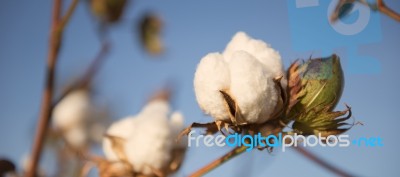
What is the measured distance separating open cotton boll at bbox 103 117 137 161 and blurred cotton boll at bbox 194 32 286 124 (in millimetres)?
145

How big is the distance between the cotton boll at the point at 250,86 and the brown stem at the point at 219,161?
0.03 m

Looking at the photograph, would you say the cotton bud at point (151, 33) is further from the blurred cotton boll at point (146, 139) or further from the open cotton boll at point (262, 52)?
the open cotton boll at point (262, 52)

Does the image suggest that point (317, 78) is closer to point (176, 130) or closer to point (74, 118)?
point (176, 130)

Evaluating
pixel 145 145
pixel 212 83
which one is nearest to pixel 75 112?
pixel 145 145

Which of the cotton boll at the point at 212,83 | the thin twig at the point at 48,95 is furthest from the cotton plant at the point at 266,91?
the thin twig at the point at 48,95

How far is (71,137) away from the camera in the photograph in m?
0.58

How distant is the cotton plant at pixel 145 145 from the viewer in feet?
1.69

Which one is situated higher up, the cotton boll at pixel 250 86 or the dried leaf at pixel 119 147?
the cotton boll at pixel 250 86

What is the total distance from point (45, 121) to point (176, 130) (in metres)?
0.17

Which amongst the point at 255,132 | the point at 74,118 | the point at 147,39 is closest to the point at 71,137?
the point at 74,118

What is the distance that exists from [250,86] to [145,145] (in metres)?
0.16

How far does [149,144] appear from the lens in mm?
511

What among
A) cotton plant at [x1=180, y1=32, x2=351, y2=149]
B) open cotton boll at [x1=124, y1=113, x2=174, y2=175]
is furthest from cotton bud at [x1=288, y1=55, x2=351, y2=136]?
open cotton boll at [x1=124, y1=113, x2=174, y2=175]

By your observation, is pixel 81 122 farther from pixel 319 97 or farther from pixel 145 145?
pixel 319 97
